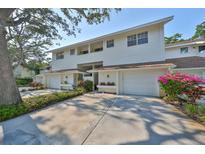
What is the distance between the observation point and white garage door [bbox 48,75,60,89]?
1943 centimetres

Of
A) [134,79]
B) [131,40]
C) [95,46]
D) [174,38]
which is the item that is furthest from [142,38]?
[174,38]

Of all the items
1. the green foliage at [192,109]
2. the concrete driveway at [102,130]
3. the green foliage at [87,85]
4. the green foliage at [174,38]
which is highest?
the green foliage at [174,38]

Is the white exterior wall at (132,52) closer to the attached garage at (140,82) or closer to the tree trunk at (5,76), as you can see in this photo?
the attached garage at (140,82)

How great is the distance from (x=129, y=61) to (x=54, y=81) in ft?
40.8

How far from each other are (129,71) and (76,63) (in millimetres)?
8585

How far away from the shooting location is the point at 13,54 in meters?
21.8

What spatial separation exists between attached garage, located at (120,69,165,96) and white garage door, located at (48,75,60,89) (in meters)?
10.7

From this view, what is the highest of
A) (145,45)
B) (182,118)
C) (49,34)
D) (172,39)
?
(172,39)

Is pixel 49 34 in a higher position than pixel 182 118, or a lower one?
higher

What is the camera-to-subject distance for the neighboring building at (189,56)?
12469 millimetres

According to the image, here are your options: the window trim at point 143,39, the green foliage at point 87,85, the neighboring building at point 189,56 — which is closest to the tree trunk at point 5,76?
the green foliage at point 87,85
